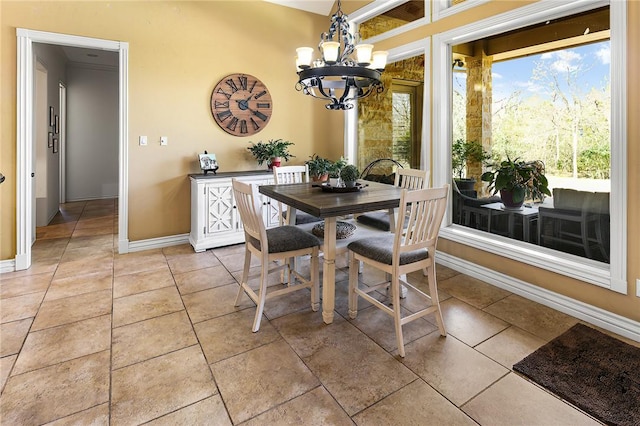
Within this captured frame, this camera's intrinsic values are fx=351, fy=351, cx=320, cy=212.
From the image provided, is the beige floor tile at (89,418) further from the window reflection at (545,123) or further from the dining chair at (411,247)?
the window reflection at (545,123)

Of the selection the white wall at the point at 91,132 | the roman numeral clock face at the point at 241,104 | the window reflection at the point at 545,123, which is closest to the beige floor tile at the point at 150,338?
the roman numeral clock face at the point at 241,104

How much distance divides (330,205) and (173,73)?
3057mm

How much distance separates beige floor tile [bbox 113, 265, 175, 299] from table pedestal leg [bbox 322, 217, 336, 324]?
5.12ft

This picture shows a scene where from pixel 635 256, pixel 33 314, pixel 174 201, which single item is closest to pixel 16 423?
pixel 33 314

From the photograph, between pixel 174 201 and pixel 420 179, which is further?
pixel 174 201

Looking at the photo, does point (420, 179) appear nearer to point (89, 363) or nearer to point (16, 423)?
point (89, 363)

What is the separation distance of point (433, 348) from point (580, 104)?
2182 mm

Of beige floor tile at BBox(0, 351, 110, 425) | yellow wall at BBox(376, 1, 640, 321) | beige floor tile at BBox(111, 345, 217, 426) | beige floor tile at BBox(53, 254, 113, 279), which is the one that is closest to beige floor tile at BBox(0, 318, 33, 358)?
beige floor tile at BBox(0, 351, 110, 425)

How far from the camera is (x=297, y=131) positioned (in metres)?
5.09

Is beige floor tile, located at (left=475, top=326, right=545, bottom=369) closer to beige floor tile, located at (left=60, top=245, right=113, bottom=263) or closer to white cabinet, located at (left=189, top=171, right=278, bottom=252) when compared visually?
white cabinet, located at (left=189, top=171, right=278, bottom=252)

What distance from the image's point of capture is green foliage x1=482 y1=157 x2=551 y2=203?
3.03 metres

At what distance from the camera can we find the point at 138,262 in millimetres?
3783

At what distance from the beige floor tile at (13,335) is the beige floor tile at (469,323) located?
2.75 m

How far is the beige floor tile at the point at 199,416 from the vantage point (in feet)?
5.31
